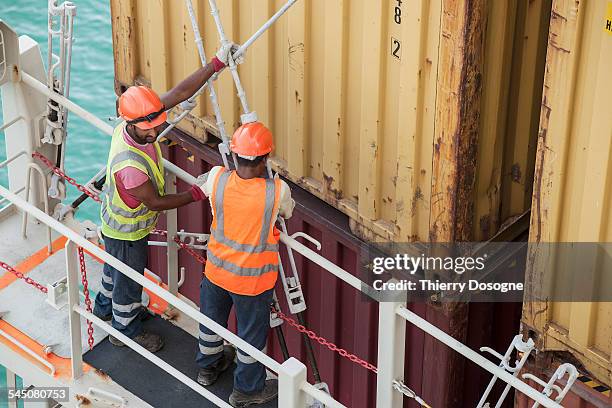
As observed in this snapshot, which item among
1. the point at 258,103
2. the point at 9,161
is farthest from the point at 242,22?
the point at 9,161

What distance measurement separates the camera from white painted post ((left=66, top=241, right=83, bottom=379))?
611 cm

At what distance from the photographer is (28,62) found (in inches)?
297

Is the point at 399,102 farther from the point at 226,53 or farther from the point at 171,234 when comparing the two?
the point at 171,234

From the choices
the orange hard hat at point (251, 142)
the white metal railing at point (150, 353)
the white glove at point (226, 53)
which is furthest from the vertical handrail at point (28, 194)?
the orange hard hat at point (251, 142)

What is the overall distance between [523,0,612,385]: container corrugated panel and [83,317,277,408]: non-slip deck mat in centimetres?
176

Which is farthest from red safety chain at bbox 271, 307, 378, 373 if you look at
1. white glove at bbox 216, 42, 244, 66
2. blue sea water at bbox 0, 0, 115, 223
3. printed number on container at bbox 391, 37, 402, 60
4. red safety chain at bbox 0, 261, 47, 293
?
blue sea water at bbox 0, 0, 115, 223

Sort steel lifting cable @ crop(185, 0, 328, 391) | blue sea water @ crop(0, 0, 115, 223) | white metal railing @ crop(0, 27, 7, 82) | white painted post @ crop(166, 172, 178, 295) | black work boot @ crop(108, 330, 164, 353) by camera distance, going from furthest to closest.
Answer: blue sea water @ crop(0, 0, 115, 223) < white metal railing @ crop(0, 27, 7, 82) < white painted post @ crop(166, 172, 178, 295) < black work boot @ crop(108, 330, 164, 353) < steel lifting cable @ crop(185, 0, 328, 391)

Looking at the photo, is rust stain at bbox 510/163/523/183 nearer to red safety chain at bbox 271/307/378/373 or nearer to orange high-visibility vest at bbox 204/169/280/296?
red safety chain at bbox 271/307/378/373

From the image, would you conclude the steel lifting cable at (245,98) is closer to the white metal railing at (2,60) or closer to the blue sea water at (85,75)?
the white metal railing at (2,60)

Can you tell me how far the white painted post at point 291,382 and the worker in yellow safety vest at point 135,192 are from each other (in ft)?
4.82

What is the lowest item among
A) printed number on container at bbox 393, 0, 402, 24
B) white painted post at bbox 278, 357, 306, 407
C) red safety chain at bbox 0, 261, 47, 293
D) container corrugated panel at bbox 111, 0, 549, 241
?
red safety chain at bbox 0, 261, 47, 293

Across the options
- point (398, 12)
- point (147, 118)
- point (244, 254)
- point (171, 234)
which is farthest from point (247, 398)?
point (398, 12)

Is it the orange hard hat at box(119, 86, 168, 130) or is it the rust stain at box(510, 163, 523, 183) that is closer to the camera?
the orange hard hat at box(119, 86, 168, 130)

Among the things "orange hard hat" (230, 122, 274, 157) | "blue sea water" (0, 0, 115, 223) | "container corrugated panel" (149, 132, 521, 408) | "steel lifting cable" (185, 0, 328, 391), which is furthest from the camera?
"blue sea water" (0, 0, 115, 223)
